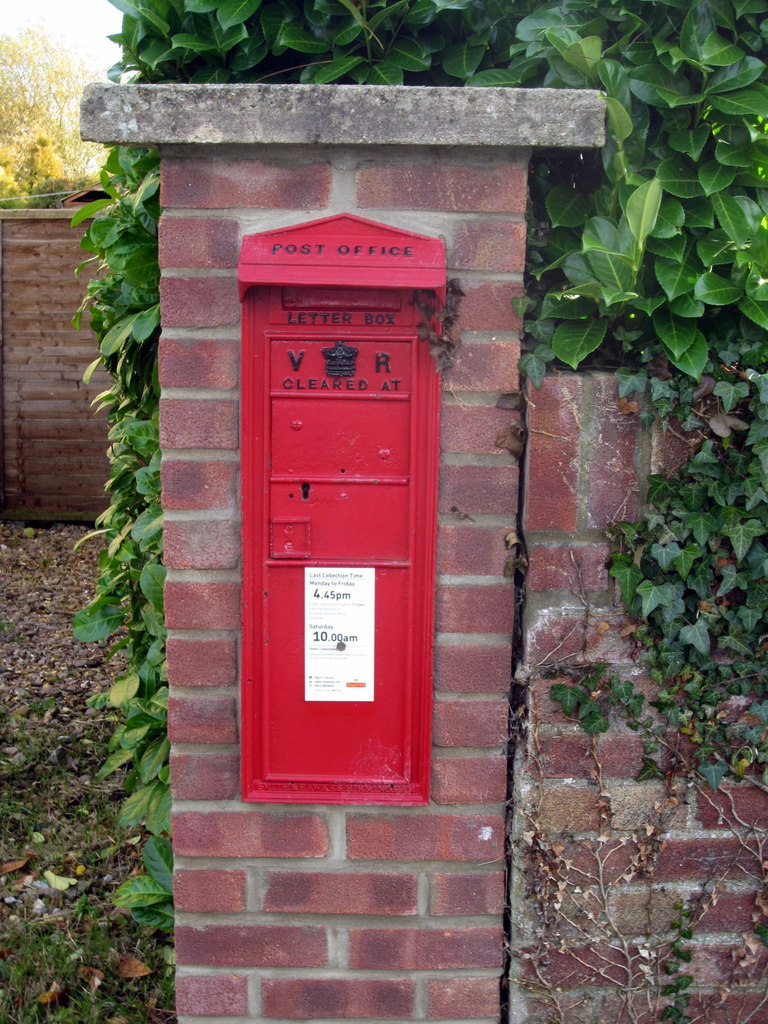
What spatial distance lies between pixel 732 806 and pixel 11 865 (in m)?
2.09

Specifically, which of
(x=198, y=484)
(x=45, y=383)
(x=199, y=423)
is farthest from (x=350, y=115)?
(x=45, y=383)

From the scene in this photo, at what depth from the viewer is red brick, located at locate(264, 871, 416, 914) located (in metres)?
1.76

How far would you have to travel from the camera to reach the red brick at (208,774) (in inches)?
68.3

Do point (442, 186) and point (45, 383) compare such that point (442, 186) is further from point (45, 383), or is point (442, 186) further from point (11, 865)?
point (45, 383)

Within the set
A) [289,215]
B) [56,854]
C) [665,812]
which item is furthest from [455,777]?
[56,854]

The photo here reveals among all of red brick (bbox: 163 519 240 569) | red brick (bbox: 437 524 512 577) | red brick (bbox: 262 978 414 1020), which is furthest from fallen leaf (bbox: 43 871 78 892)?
red brick (bbox: 437 524 512 577)

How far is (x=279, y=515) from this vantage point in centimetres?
162

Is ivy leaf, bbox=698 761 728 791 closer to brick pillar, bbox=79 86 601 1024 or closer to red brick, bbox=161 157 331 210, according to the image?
brick pillar, bbox=79 86 601 1024

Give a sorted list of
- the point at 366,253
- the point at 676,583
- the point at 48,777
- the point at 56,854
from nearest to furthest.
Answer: the point at 366,253 < the point at 676,583 < the point at 56,854 < the point at 48,777

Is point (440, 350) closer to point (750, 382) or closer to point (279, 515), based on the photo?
point (279, 515)

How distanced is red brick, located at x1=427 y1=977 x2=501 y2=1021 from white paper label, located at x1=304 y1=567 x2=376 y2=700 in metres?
0.62

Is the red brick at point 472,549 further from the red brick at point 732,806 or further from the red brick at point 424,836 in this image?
the red brick at point 732,806

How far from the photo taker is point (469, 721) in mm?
1716

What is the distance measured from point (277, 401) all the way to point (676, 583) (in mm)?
790
